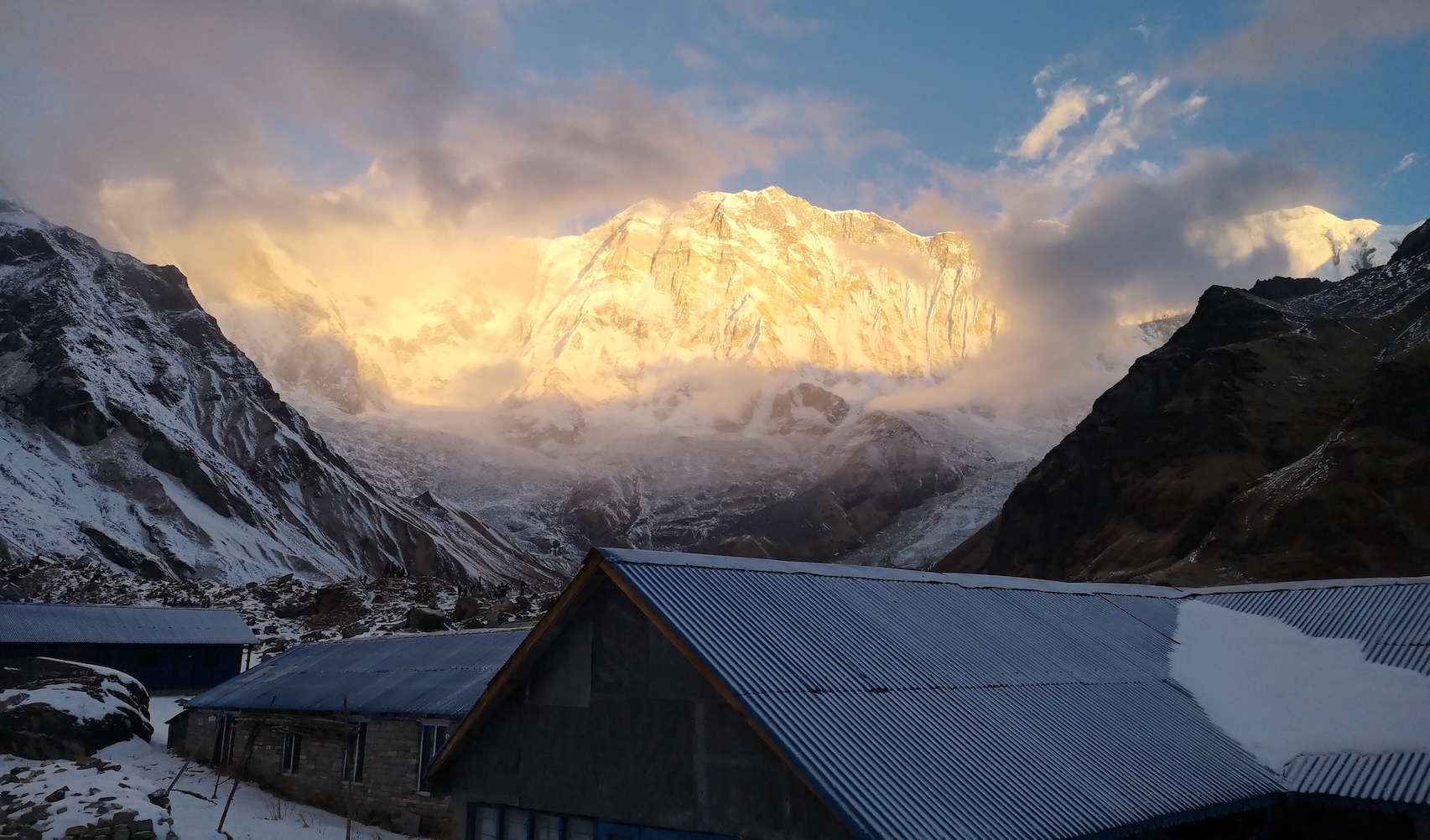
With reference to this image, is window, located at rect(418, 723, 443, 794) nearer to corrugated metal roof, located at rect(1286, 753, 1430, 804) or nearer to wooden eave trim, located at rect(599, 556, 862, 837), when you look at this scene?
wooden eave trim, located at rect(599, 556, 862, 837)

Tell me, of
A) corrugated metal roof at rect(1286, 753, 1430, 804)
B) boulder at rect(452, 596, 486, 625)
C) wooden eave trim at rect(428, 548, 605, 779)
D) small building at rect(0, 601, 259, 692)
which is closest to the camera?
wooden eave trim at rect(428, 548, 605, 779)

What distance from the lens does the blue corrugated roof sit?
38.4 ft

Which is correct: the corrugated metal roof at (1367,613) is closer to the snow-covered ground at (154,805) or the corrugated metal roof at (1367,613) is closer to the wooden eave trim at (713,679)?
the wooden eave trim at (713,679)

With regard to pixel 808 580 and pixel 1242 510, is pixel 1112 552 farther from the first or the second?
pixel 808 580

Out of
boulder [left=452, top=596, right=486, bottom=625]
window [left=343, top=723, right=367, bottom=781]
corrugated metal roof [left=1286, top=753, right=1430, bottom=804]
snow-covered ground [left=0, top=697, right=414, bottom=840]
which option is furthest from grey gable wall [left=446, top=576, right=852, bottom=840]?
boulder [left=452, top=596, right=486, bottom=625]

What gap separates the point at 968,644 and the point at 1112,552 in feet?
239

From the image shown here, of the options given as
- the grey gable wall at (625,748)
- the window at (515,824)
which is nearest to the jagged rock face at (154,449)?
the window at (515,824)

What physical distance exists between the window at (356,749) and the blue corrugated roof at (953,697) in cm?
1596

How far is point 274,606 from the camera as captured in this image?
7169cm

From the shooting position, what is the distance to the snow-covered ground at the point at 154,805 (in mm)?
21219

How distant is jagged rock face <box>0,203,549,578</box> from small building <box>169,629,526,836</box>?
2833 inches

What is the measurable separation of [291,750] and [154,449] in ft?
371

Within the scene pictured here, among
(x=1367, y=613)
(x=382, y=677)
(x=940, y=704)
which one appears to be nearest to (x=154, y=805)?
(x=382, y=677)

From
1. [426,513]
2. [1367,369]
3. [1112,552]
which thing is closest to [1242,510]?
[1112,552]
